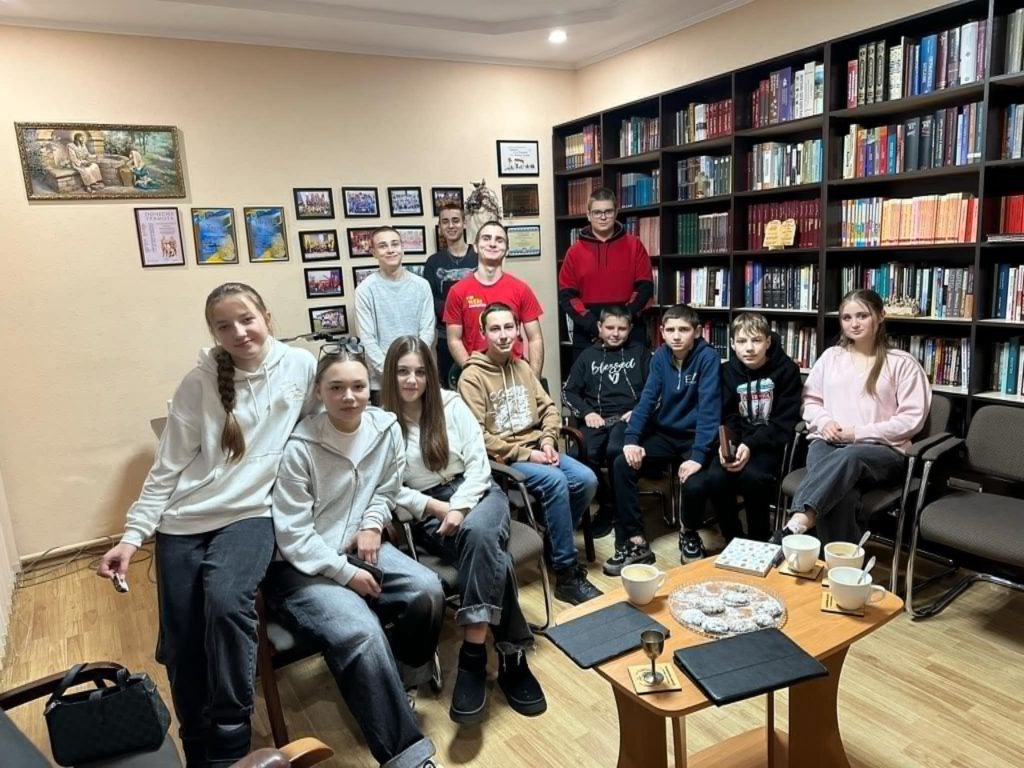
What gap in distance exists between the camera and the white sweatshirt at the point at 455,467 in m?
2.30

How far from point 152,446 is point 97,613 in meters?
1.05

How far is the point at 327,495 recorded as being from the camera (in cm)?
208

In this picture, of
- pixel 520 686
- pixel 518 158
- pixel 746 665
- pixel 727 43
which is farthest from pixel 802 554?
pixel 518 158

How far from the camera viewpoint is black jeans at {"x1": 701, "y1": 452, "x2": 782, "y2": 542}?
9.65ft

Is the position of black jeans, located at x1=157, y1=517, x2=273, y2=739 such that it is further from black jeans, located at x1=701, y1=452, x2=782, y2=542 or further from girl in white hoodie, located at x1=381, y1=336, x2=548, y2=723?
black jeans, located at x1=701, y1=452, x2=782, y2=542

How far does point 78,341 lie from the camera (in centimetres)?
351

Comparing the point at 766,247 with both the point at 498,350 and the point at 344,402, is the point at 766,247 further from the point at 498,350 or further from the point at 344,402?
the point at 344,402

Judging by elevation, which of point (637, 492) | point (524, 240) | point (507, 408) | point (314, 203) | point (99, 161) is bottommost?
point (637, 492)

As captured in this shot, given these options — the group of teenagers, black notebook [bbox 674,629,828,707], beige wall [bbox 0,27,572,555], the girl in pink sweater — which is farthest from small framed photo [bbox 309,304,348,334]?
black notebook [bbox 674,629,828,707]

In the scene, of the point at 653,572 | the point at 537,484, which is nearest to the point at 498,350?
the point at 537,484

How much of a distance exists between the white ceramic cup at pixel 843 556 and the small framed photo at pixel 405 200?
3.32 m

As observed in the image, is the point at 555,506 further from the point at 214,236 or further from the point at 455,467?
the point at 214,236

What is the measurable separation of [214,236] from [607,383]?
2319 millimetres

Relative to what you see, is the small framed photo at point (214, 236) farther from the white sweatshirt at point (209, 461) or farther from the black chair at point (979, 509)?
the black chair at point (979, 509)
